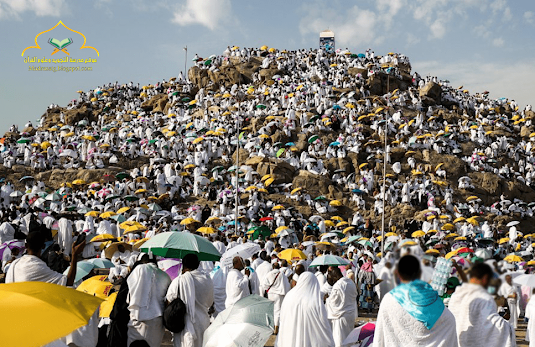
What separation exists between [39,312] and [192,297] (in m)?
2.85

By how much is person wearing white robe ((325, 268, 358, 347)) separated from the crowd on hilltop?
2cm

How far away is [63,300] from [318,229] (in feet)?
70.3

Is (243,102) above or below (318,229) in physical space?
above

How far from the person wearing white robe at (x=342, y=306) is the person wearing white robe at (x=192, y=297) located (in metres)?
2.27

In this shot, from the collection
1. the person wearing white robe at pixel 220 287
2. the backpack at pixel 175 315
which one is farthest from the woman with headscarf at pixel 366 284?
the backpack at pixel 175 315

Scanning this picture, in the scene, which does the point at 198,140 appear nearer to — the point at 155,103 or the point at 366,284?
the point at 155,103

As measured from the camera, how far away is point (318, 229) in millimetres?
23875

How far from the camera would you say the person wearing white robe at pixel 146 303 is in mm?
5184

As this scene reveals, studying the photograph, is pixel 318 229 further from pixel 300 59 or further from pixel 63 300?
pixel 300 59

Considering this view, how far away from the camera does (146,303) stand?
521 centimetres

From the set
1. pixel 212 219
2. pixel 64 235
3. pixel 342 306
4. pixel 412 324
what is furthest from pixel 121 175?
pixel 412 324

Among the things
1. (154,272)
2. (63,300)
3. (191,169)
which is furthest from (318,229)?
(63,300)

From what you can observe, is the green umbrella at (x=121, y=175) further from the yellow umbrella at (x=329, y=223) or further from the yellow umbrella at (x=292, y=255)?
the yellow umbrella at (x=292, y=255)

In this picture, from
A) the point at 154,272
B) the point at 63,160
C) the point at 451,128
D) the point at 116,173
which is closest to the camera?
the point at 154,272
